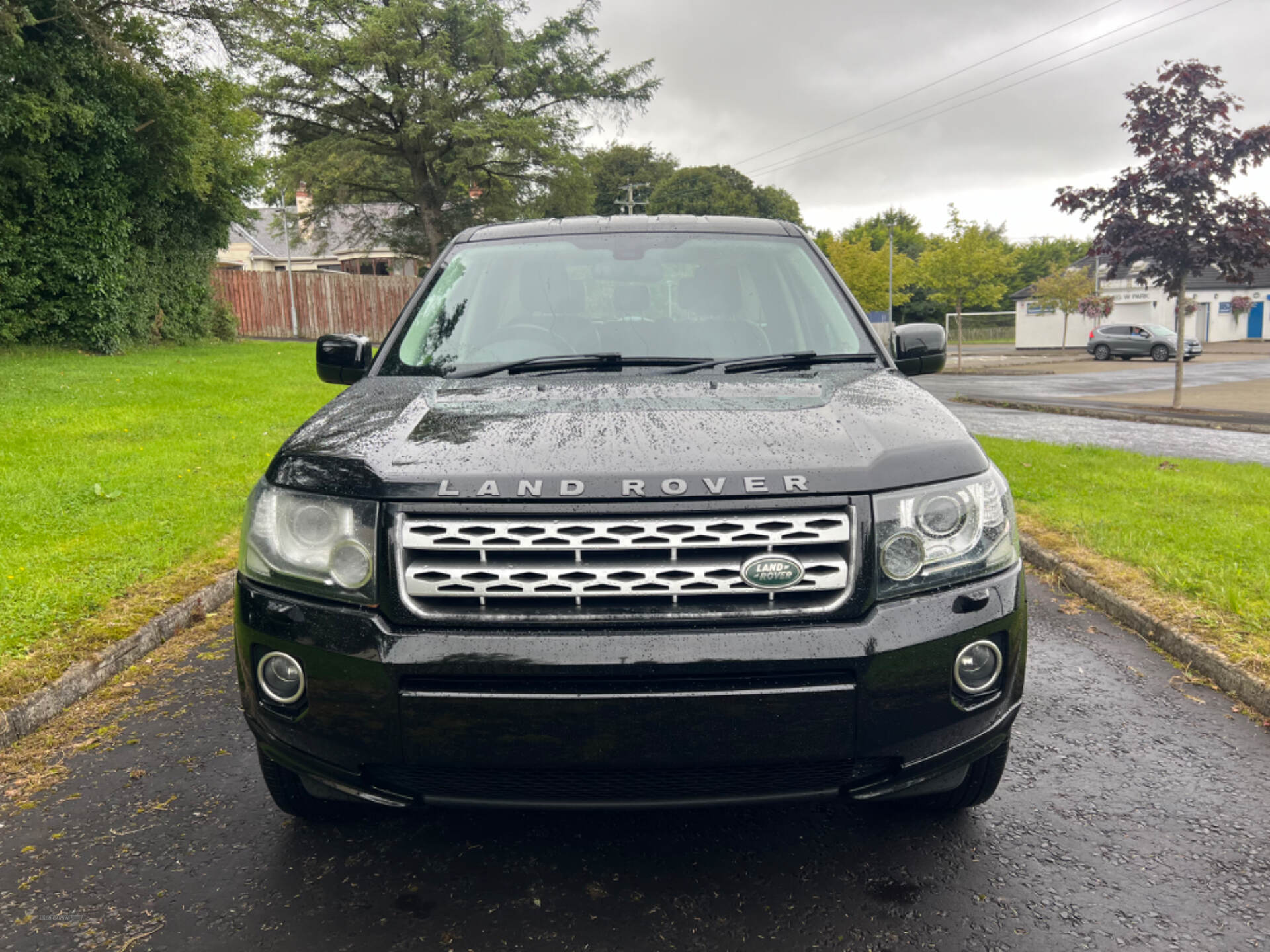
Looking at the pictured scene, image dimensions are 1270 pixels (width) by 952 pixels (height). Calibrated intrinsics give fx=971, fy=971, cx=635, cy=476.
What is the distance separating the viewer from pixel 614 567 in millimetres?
2100

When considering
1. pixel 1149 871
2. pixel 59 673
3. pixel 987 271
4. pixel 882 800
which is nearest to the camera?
pixel 882 800

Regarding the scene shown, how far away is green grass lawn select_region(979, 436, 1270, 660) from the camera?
4.72 metres

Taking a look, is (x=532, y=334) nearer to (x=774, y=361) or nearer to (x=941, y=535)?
(x=774, y=361)

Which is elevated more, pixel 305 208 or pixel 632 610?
pixel 305 208

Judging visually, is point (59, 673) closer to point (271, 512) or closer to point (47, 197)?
point (271, 512)

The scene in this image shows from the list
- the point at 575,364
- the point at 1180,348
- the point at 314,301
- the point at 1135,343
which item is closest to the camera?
the point at 575,364

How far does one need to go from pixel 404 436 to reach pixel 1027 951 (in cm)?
188

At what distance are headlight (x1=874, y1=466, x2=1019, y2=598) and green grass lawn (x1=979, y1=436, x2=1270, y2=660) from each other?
2326 millimetres

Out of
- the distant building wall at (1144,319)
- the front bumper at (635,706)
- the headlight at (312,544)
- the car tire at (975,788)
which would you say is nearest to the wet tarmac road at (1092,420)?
the car tire at (975,788)

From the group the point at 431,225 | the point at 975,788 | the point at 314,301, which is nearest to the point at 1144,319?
the point at 431,225

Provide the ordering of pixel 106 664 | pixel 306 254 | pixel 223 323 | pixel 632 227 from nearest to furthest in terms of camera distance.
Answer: pixel 632 227 < pixel 106 664 < pixel 223 323 < pixel 306 254

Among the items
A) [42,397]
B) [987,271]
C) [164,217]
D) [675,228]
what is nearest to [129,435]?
[42,397]

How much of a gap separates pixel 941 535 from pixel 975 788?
84 cm

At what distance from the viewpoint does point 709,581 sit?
2098mm
